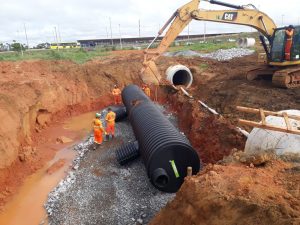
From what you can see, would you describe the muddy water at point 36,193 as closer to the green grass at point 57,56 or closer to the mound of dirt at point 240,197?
the mound of dirt at point 240,197

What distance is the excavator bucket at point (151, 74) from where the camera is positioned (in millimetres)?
15170

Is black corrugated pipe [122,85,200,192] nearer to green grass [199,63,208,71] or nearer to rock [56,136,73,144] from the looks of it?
rock [56,136,73,144]

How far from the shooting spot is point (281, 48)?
48.0ft

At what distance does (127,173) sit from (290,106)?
7.59 metres

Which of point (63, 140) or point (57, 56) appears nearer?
point (63, 140)

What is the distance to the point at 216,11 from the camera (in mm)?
14180

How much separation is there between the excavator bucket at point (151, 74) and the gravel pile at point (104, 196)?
6223mm

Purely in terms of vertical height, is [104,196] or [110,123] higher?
[110,123]

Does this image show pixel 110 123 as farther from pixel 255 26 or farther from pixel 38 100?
pixel 255 26

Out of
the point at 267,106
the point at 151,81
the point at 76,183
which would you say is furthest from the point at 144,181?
the point at 151,81

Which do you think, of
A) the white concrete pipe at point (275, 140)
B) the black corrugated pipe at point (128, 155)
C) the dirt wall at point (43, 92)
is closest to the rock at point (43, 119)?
the dirt wall at point (43, 92)

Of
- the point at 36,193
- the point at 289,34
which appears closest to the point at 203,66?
the point at 289,34

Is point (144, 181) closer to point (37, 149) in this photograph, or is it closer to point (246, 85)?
point (37, 149)

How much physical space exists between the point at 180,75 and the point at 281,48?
693 cm
